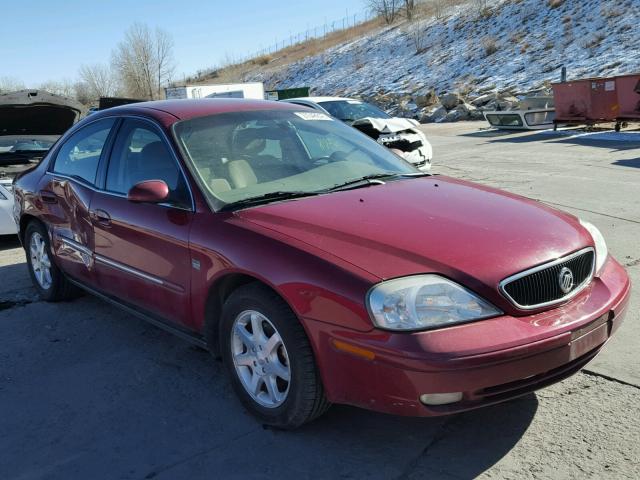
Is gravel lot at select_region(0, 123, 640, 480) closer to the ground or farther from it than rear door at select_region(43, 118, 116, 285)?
closer to the ground

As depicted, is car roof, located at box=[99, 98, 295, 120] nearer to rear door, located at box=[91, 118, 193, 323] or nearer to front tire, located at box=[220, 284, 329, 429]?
rear door, located at box=[91, 118, 193, 323]

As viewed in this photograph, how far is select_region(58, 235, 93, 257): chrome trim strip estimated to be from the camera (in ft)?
14.4

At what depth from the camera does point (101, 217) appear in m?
4.12

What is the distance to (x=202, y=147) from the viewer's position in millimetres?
3705

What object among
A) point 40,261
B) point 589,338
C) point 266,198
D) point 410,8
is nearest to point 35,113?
point 40,261

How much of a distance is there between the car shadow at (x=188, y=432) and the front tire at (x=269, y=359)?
13 cm

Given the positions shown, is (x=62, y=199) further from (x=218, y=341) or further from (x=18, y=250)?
(x=18, y=250)

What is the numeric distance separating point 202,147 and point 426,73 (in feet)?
131

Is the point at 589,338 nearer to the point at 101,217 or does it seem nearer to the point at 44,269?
the point at 101,217

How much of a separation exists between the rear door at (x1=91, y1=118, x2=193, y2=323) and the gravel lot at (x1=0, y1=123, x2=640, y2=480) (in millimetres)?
441

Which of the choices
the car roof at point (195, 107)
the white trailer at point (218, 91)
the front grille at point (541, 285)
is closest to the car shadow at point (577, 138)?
the car roof at point (195, 107)

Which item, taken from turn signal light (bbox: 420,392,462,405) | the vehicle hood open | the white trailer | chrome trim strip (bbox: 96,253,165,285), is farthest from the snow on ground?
turn signal light (bbox: 420,392,462,405)

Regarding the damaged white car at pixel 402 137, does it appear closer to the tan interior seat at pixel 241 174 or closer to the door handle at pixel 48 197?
the door handle at pixel 48 197

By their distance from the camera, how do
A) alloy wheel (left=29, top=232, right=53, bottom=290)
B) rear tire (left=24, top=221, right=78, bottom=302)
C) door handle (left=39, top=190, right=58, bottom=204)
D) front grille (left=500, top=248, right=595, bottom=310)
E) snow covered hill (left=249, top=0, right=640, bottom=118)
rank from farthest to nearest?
1. snow covered hill (left=249, top=0, right=640, bottom=118)
2. alloy wheel (left=29, top=232, right=53, bottom=290)
3. rear tire (left=24, top=221, right=78, bottom=302)
4. door handle (left=39, top=190, right=58, bottom=204)
5. front grille (left=500, top=248, right=595, bottom=310)
